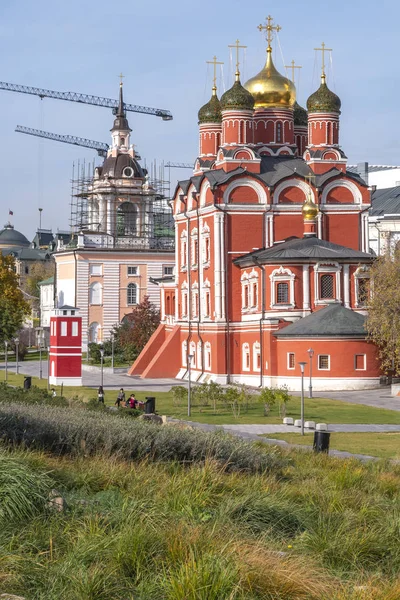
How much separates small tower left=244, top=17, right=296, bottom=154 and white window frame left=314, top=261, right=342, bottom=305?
460 inches

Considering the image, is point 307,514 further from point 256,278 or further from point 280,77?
point 280,77

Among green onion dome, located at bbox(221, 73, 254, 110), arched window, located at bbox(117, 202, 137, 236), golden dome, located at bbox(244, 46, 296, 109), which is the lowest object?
arched window, located at bbox(117, 202, 137, 236)

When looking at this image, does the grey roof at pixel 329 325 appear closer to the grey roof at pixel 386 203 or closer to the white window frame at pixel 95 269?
the grey roof at pixel 386 203

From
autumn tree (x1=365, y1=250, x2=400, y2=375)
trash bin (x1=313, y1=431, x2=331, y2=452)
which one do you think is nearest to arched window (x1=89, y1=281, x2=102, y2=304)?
autumn tree (x1=365, y1=250, x2=400, y2=375)

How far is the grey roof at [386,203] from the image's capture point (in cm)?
8534

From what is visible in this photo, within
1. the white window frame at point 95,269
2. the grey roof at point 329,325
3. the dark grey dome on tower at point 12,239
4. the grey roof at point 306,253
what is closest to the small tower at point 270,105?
the grey roof at point 306,253

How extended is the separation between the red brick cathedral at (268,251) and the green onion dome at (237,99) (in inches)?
2.0

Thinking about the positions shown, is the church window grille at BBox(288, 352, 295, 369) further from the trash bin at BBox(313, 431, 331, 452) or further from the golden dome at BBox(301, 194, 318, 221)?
the trash bin at BBox(313, 431, 331, 452)

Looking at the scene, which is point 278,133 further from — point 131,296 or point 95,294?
point 95,294

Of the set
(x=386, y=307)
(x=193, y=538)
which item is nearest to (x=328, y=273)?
(x=386, y=307)

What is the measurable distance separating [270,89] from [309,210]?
9.97m

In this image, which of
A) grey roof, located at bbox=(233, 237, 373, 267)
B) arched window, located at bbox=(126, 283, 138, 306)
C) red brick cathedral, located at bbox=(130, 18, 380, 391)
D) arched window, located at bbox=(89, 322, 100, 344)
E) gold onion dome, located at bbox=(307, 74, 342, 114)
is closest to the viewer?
red brick cathedral, located at bbox=(130, 18, 380, 391)

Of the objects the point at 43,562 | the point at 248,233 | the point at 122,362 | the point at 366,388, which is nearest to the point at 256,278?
the point at 248,233

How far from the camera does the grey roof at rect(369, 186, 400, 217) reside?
280ft
